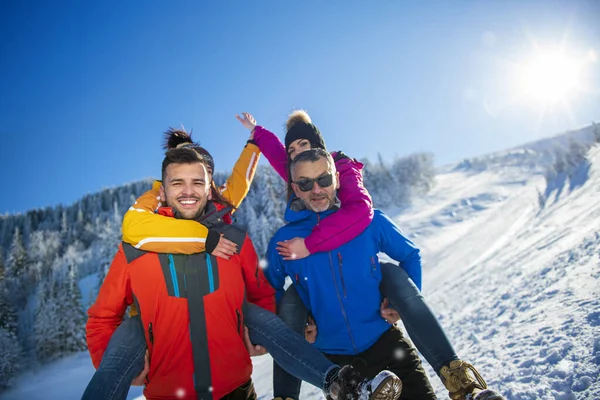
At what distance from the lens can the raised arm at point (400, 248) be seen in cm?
332

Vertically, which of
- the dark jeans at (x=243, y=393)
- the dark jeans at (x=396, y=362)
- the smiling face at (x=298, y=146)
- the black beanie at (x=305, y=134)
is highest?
the black beanie at (x=305, y=134)

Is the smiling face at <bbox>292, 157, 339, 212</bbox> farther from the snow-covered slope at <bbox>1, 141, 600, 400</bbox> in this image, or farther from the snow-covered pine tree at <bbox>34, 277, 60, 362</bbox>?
the snow-covered pine tree at <bbox>34, 277, 60, 362</bbox>

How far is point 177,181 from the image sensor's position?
3324mm

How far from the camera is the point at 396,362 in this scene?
3031 millimetres

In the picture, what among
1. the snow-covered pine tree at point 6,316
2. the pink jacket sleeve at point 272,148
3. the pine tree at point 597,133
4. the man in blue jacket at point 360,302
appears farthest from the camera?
the pine tree at point 597,133

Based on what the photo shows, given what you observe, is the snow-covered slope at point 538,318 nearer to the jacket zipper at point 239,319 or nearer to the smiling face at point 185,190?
the jacket zipper at point 239,319

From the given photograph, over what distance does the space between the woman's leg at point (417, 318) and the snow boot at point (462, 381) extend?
0.09 m

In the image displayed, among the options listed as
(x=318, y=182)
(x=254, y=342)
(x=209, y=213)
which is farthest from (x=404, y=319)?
(x=209, y=213)

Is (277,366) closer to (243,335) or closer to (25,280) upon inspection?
(243,335)

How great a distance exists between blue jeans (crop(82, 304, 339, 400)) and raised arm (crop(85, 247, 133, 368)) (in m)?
0.20

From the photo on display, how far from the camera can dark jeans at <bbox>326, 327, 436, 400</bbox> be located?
9.53ft

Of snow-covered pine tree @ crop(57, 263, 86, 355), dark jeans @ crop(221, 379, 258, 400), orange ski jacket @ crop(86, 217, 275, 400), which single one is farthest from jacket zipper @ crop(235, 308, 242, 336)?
snow-covered pine tree @ crop(57, 263, 86, 355)

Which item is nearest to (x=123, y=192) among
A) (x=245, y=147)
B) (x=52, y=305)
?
(x=52, y=305)

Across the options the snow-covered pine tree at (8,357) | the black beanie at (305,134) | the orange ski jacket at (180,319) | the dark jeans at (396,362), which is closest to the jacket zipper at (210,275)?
the orange ski jacket at (180,319)
